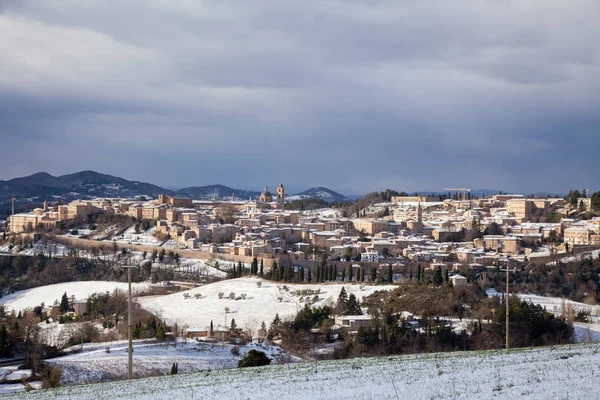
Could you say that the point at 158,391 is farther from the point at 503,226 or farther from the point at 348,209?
the point at 348,209

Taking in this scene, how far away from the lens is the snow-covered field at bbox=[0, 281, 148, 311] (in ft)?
129

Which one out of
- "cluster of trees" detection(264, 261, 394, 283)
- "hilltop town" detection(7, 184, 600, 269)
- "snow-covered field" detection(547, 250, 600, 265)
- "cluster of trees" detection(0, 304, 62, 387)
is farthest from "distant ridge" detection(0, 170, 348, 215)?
"cluster of trees" detection(0, 304, 62, 387)

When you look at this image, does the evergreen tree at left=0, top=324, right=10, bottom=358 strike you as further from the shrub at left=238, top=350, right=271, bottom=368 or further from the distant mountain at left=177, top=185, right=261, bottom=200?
the distant mountain at left=177, top=185, right=261, bottom=200

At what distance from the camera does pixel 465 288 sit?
99.2 ft

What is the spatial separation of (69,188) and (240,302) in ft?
378

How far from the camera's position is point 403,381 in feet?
33.3

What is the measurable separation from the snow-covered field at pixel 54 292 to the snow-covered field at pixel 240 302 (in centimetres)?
527

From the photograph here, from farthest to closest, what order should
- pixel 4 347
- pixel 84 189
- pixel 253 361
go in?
pixel 84 189 < pixel 4 347 < pixel 253 361

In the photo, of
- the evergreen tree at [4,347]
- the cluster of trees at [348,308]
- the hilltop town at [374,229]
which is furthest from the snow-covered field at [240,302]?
the hilltop town at [374,229]

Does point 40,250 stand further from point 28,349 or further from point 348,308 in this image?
point 28,349

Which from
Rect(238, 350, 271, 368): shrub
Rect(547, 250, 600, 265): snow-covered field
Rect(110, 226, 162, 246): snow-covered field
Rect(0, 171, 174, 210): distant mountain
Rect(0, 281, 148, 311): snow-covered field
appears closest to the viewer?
Rect(238, 350, 271, 368): shrub

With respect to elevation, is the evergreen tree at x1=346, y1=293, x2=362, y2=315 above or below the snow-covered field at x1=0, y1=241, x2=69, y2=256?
below

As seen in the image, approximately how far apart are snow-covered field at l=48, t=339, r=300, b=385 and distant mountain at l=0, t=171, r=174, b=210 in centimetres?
9748

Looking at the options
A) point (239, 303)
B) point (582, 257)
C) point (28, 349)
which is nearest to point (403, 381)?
point (28, 349)
